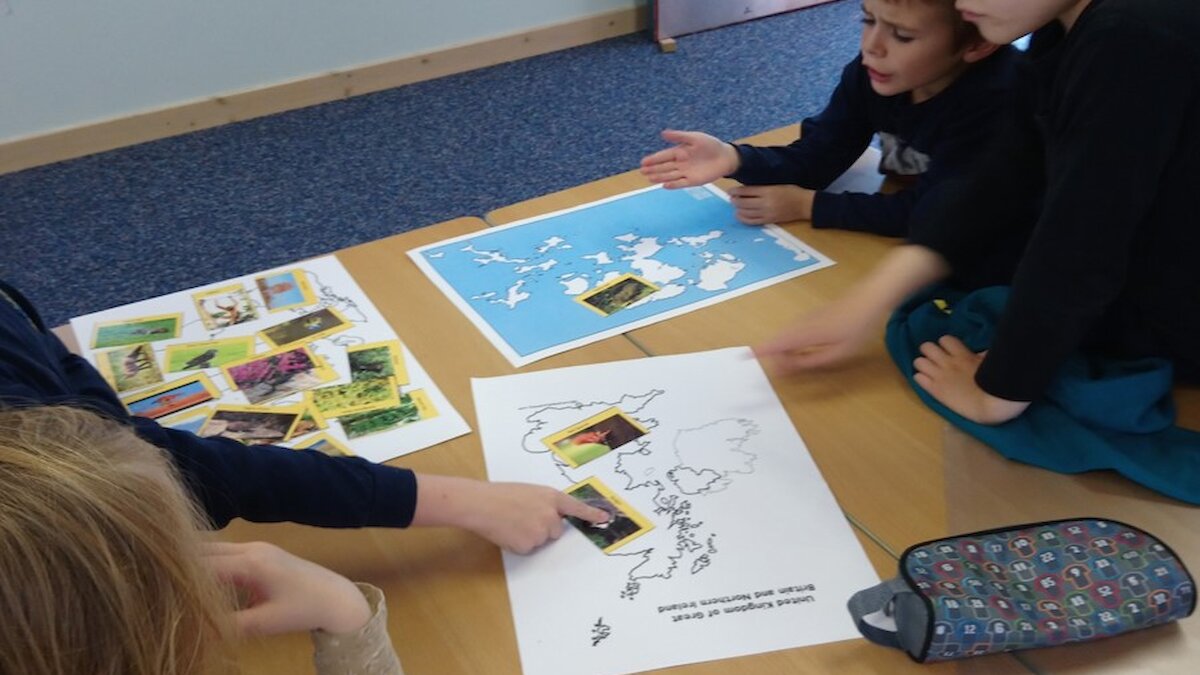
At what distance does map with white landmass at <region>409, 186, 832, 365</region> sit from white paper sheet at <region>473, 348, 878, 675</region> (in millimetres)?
87

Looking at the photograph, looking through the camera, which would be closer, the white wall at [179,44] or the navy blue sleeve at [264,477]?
the navy blue sleeve at [264,477]

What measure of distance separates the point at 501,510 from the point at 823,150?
765mm

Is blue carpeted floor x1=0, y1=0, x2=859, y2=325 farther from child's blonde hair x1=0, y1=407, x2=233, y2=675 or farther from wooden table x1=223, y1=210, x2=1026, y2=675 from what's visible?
child's blonde hair x1=0, y1=407, x2=233, y2=675

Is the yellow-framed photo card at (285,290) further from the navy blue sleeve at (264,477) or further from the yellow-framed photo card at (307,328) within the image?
the navy blue sleeve at (264,477)

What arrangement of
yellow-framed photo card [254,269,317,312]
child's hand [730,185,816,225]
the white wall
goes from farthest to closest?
1. the white wall
2. child's hand [730,185,816,225]
3. yellow-framed photo card [254,269,317,312]

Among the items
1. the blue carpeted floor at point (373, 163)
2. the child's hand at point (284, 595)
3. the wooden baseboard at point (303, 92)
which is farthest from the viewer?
the wooden baseboard at point (303, 92)

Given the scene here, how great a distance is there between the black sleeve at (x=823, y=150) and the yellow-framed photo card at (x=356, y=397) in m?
0.58

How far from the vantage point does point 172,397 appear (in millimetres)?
1008

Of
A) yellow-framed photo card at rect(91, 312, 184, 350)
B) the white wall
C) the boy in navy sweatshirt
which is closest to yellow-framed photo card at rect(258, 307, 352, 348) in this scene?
yellow-framed photo card at rect(91, 312, 184, 350)

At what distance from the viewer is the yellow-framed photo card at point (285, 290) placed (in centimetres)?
115

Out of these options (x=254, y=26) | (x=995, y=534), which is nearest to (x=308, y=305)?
(x=995, y=534)

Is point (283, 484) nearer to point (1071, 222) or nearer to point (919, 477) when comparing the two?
point (919, 477)

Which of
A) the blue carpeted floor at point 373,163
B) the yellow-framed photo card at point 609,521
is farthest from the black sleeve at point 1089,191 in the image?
the blue carpeted floor at point 373,163

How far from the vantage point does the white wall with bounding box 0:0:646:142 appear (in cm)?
255
